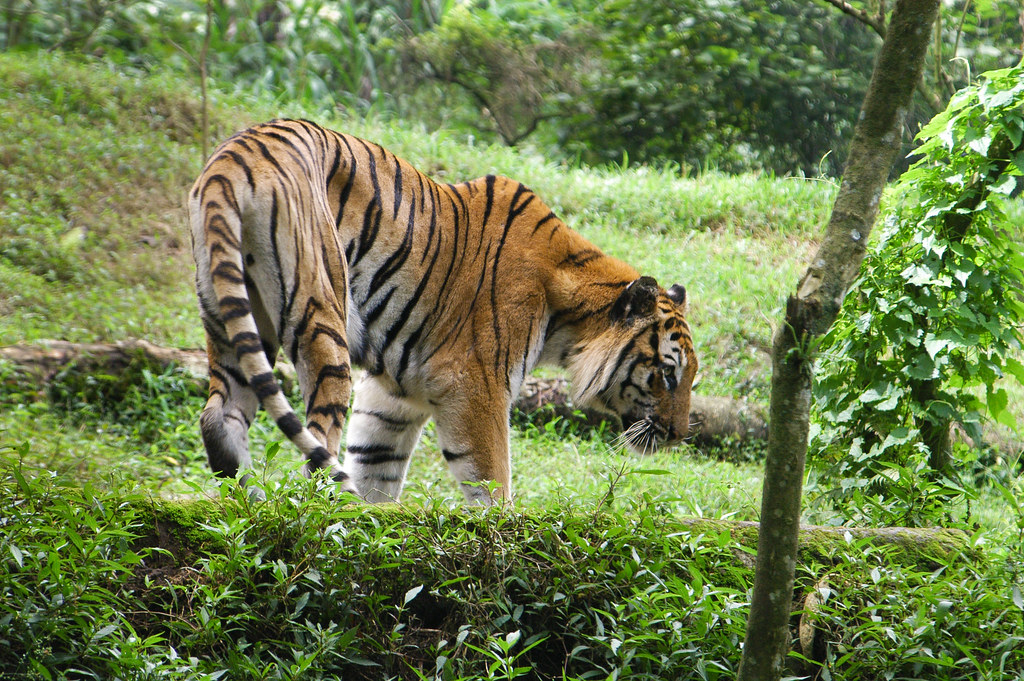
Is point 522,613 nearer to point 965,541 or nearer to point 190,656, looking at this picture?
point 190,656

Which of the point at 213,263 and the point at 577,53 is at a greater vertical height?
the point at 577,53

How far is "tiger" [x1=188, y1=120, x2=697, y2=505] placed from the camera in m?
3.42

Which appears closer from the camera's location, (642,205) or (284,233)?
(284,233)

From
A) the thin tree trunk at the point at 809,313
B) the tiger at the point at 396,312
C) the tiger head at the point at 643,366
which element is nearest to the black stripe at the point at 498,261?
the tiger at the point at 396,312

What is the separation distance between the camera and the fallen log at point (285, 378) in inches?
230

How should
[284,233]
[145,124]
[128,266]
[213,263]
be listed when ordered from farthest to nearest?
[145,124], [128,266], [284,233], [213,263]

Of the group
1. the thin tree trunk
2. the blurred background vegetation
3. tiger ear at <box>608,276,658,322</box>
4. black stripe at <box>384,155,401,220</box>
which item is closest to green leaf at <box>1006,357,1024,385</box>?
tiger ear at <box>608,276,658,322</box>

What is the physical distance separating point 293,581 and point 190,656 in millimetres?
322

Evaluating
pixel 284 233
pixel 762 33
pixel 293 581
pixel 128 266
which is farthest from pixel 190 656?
pixel 762 33

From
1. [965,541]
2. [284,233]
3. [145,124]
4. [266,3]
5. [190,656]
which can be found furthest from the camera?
[266,3]

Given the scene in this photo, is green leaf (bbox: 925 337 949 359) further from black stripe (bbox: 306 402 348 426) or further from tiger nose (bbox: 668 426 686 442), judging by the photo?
black stripe (bbox: 306 402 348 426)

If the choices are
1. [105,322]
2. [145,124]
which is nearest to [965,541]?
[105,322]

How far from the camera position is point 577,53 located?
43.3ft

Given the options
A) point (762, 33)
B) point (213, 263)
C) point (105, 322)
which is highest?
point (762, 33)
